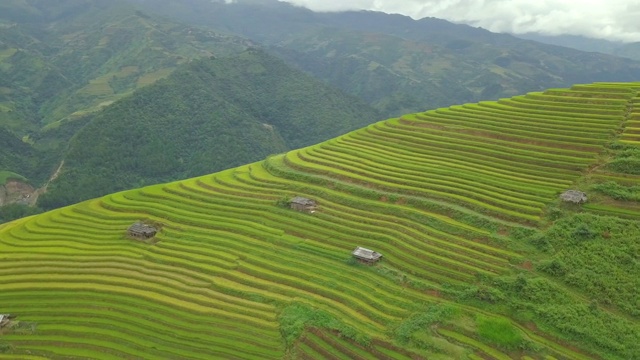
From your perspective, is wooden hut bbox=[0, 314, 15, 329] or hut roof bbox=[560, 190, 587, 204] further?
hut roof bbox=[560, 190, 587, 204]

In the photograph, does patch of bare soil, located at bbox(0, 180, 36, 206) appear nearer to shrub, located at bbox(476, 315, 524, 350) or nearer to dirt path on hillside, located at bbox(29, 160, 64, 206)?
dirt path on hillside, located at bbox(29, 160, 64, 206)

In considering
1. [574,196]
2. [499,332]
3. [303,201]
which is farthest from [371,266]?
[574,196]

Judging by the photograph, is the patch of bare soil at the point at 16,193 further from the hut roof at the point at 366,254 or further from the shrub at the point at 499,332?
the shrub at the point at 499,332

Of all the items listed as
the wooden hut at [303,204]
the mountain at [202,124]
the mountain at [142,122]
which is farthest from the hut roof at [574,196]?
the mountain at [142,122]

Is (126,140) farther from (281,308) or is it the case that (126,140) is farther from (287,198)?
(281,308)

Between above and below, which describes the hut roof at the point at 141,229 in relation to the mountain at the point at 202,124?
above

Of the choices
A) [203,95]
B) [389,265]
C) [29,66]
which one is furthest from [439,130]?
[29,66]

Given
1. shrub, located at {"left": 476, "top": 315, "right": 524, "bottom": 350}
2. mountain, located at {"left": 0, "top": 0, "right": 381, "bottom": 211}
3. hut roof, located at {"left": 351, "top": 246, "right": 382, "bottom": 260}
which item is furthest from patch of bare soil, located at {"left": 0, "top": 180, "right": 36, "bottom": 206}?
shrub, located at {"left": 476, "top": 315, "right": 524, "bottom": 350}
